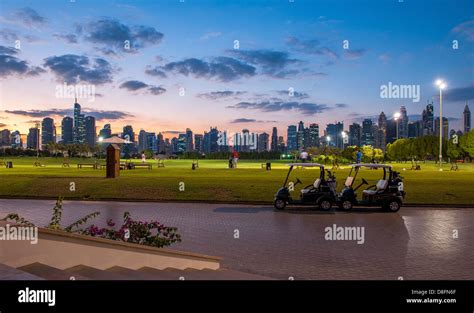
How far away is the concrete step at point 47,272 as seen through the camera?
228 inches

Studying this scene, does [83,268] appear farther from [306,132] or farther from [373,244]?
[306,132]

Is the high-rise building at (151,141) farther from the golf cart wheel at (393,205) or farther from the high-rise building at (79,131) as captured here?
the golf cart wheel at (393,205)

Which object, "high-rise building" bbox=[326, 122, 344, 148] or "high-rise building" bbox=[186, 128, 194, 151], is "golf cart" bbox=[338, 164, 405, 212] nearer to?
"high-rise building" bbox=[326, 122, 344, 148]

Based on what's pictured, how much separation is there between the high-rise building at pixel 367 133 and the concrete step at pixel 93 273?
128639mm

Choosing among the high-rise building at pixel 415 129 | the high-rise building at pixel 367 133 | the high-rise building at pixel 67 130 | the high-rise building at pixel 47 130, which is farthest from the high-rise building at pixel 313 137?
the high-rise building at pixel 415 129

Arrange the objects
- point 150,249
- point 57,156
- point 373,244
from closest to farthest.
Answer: point 150,249 → point 373,244 → point 57,156

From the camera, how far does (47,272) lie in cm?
618

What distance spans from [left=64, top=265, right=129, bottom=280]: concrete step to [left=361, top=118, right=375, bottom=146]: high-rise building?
422ft

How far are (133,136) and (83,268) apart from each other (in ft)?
439

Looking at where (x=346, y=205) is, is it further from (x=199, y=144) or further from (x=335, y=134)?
(x=199, y=144)

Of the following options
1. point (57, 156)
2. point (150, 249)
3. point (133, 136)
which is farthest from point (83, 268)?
point (133, 136)

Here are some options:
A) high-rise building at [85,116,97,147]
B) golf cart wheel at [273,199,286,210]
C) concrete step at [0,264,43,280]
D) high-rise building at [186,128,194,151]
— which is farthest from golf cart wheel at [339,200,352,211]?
high-rise building at [186,128,194,151]
